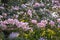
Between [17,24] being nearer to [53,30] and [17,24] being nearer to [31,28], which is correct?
[31,28]

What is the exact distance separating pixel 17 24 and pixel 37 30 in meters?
0.38

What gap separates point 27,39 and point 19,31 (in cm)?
30

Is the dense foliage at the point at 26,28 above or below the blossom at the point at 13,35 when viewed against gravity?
below

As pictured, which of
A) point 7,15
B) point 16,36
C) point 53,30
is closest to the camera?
point 16,36

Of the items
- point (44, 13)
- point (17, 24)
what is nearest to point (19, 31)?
point (17, 24)

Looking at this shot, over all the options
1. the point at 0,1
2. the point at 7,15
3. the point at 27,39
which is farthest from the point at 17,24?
the point at 0,1

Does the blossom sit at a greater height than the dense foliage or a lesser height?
greater

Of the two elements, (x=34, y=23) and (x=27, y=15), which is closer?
(x=34, y=23)

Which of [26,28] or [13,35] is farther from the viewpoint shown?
[26,28]

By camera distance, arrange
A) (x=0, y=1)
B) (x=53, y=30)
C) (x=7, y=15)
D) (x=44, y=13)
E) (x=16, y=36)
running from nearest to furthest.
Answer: (x=16, y=36)
(x=53, y=30)
(x=7, y=15)
(x=44, y=13)
(x=0, y=1)

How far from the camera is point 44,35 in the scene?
473cm

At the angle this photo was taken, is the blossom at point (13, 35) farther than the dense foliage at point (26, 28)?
No

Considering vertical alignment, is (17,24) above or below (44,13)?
above

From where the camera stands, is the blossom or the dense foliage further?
the dense foliage
